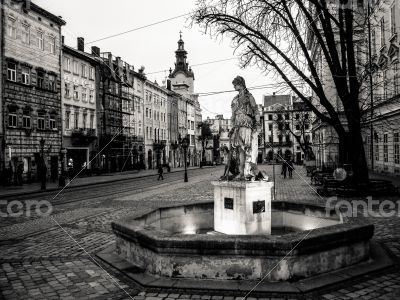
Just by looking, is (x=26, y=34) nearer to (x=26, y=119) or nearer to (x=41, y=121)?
(x=26, y=119)

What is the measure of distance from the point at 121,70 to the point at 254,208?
1810 inches

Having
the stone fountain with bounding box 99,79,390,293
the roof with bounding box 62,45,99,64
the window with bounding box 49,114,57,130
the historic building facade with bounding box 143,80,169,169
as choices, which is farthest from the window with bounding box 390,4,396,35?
the historic building facade with bounding box 143,80,169,169

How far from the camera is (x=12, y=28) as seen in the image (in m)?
30.2

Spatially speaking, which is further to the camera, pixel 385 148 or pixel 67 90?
pixel 67 90

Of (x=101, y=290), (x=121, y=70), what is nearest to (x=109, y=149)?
(x=121, y=70)

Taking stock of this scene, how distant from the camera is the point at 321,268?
18.3ft

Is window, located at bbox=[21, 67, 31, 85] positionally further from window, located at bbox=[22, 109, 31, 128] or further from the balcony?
the balcony

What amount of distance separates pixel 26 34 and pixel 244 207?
31.1 m

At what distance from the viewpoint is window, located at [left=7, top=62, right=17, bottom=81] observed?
1178 inches

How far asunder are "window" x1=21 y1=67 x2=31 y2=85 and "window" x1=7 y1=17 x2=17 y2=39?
2712 mm

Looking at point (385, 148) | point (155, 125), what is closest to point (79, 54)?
point (155, 125)

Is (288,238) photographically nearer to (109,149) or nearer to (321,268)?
(321,268)

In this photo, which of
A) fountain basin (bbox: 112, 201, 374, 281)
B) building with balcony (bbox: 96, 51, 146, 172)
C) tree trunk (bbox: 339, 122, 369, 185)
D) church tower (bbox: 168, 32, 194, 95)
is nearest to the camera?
fountain basin (bbox: 112, 201, 374, 281)

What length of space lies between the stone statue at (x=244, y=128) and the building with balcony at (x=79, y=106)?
3108cm
